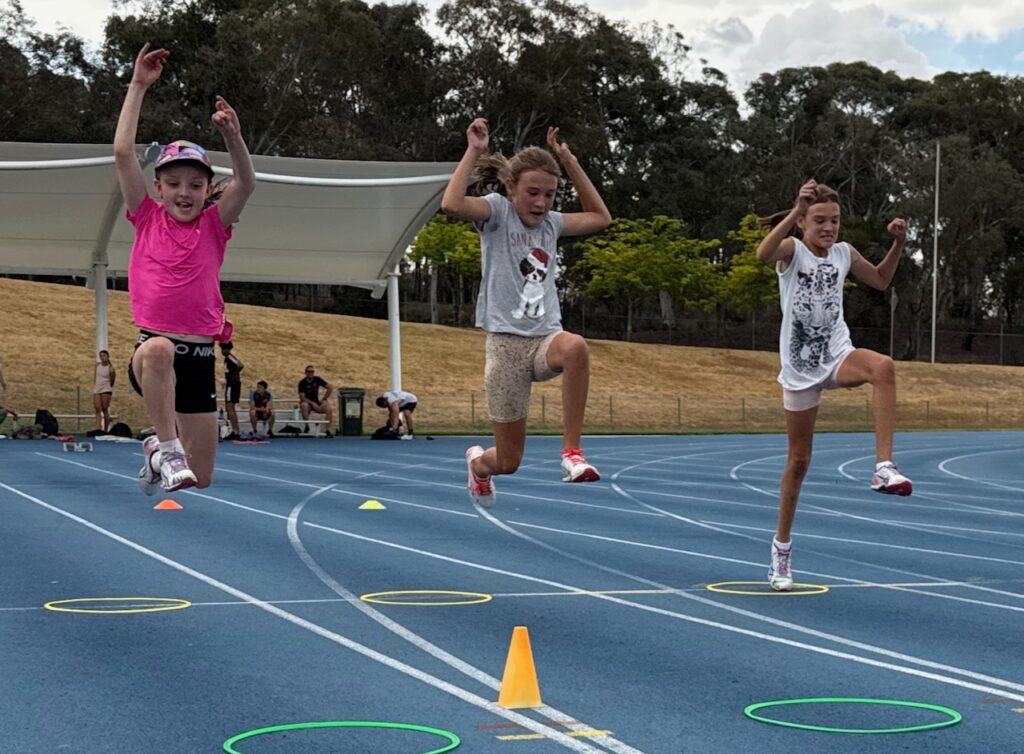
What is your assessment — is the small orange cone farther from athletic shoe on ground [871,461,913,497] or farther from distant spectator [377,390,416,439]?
distant spectator [377,390,416,439]

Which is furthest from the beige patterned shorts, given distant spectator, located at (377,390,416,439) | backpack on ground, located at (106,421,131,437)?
distant spectator, located at (377,390,416,439)

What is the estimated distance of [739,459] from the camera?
98.1ft

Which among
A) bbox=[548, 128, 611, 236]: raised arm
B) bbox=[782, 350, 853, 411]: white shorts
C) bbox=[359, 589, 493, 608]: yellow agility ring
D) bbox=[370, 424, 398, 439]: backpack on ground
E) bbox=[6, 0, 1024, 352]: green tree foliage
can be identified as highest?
bbox=[6, 0, 1024, 352]: green tree foliage

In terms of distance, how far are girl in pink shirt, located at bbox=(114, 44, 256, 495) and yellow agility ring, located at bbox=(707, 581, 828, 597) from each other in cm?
378

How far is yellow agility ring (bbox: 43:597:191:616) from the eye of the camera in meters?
8.80

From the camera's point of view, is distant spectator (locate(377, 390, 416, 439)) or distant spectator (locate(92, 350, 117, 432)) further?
distant spectator (locate(377, 390, 416, 439))

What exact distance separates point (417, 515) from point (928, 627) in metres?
7.95

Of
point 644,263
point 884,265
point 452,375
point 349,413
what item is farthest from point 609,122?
point 884,265

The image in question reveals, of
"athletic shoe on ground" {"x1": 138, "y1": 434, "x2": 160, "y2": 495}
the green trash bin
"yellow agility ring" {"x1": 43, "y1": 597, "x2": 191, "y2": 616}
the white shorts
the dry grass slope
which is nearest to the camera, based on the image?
"athletic shoe on ground" {"x1": 138, "y1": 434, "x2": 160, "y2": 495}

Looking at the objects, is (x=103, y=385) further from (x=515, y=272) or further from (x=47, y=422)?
(x=515, y=272)

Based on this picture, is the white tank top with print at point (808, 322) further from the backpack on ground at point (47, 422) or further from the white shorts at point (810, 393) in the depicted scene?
the backpack on ground at point (47, 422)

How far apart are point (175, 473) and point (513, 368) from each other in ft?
7.16

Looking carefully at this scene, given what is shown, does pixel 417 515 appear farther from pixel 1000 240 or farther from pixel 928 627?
pixel 1000 240

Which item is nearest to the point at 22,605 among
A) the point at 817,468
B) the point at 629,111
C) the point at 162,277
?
the point at 162,277
